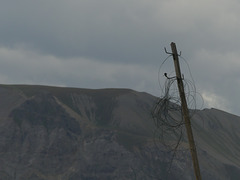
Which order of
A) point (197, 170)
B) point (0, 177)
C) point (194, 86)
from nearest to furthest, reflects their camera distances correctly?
point (197, 170), point (194, 86), point (0, 177)

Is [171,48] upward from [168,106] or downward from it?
upward

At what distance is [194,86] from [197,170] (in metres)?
2.45

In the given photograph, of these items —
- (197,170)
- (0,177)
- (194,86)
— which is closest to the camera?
(197,170)

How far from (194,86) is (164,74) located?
3.60 feet

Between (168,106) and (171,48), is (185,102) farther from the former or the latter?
(171,48)

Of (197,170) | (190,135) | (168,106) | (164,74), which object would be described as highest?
(164,74)

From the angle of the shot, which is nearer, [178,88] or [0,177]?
[178,88]

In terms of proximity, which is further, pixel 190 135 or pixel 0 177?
pixel 0 177

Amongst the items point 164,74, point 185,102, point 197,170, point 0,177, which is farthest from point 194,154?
point 0,177

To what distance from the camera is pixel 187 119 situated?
1311 centimetres

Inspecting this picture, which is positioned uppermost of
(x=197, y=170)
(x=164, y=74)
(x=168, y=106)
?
(x=164, y=74)

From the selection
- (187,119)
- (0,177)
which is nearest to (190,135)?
(187,119)

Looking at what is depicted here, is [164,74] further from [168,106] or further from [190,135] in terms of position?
[190,135]

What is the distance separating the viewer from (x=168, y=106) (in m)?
13.7
